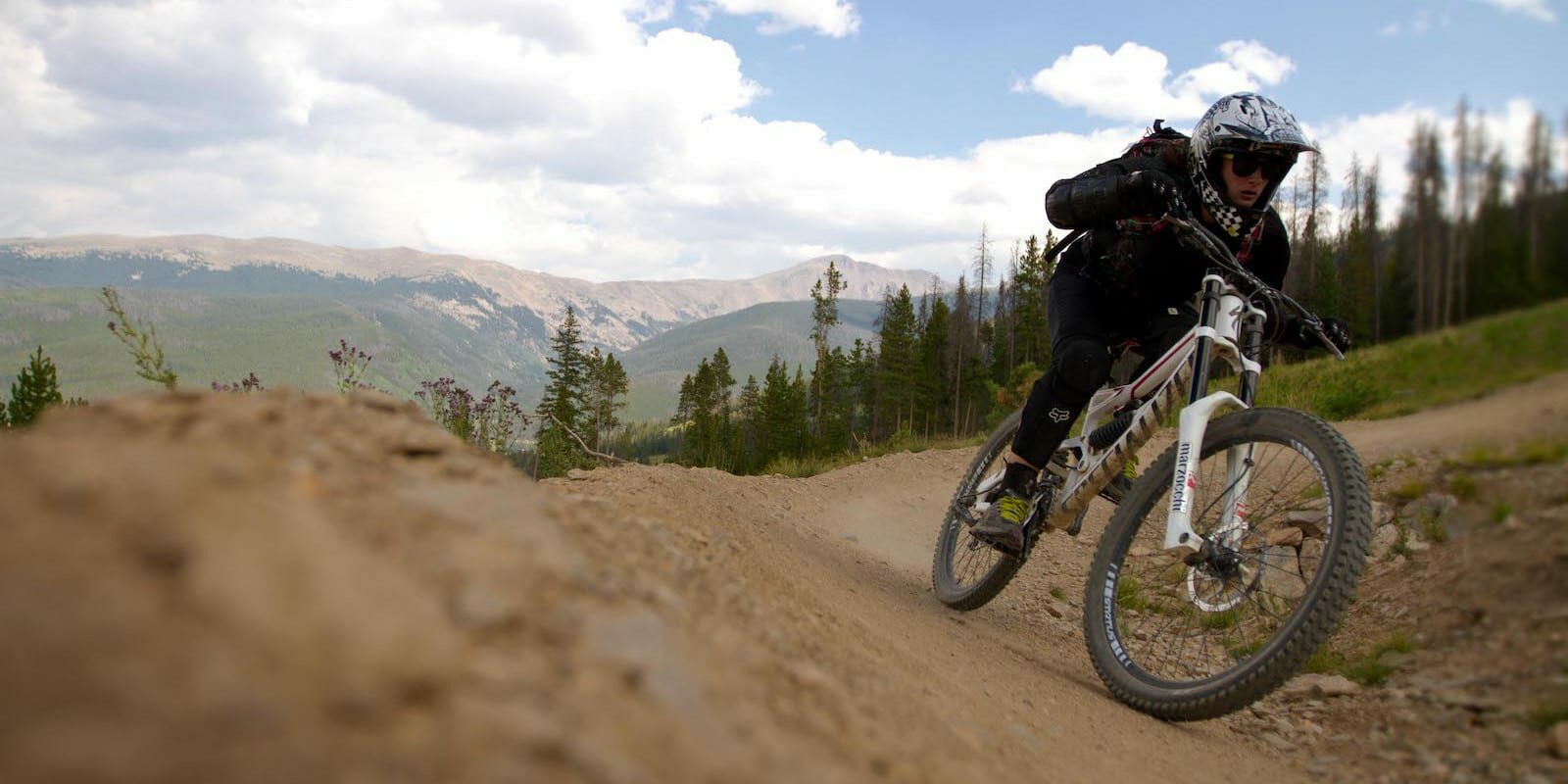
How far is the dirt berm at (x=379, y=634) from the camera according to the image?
3.19ft

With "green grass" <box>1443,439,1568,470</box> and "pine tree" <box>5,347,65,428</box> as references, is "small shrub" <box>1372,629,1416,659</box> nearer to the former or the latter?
"green grass" <box>1443,439,1568,470</box>

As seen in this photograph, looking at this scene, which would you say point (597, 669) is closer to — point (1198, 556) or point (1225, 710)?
point (1225, 710)

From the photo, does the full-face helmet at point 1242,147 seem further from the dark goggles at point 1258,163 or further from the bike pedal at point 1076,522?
the bike pedal at point 1076,522

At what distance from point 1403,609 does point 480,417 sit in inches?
286

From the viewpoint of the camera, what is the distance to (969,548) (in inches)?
244

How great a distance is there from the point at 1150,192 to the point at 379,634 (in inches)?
167

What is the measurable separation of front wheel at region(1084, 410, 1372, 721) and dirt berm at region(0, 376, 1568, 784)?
1.88ft

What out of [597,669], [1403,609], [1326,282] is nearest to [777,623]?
[597,669]

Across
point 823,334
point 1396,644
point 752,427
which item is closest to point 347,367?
point 1396,644

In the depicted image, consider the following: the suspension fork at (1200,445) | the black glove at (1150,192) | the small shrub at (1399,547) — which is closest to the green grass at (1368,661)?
the suspension fork at (1200,445)

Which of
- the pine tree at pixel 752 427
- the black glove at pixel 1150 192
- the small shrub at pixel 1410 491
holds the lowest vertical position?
the pine tree at pixel 752 427

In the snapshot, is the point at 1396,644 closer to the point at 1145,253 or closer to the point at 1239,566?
the point at 1239,566

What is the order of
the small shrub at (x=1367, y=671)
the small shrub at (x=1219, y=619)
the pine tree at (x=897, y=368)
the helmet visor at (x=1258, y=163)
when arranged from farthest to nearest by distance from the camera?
the pine tree at (x=897, y=368)
the helmet visor at (x=1258, y=163)
the small shrub at (x=1219, y=619)
the small shrub at (x=1367, y=671)

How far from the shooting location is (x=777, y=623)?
2572 mm
